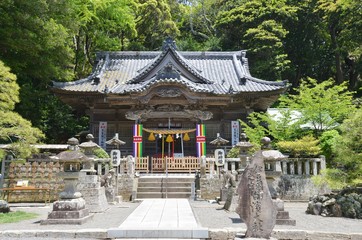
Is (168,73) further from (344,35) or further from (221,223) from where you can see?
(344,35)

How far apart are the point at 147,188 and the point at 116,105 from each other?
733 cm

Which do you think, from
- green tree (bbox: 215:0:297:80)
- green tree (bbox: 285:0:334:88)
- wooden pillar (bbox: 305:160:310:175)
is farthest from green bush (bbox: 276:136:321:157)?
green tree (bbox: 285:0:334:88)

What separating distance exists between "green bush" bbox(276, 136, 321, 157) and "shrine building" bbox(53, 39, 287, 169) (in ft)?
17.7

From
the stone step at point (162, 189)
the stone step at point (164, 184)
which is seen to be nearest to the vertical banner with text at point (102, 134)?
the stone step at point (164, 184)

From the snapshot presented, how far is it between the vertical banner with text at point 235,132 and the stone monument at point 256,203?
1441cm

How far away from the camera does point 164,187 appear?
592 inches

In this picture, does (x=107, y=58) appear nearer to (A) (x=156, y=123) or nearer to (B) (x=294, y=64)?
(A) (x=156, y=123)

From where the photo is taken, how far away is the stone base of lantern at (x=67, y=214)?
8445 mm

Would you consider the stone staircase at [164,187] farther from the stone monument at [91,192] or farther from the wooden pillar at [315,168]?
the wooden pillar at [315,168]

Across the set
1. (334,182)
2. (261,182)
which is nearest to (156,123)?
(334,182)

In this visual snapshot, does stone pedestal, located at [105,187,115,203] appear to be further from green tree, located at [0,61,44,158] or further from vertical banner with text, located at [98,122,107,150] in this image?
Answer: vertical banner with text, located at [98,122,107,150]

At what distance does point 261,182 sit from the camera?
244 inches

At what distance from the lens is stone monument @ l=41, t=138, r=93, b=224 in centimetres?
850

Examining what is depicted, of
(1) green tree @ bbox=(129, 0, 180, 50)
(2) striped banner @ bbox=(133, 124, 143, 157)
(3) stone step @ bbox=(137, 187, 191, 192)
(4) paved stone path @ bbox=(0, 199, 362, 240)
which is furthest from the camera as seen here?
(1) green tree @ bbox=(129, 0, 180, 50)
